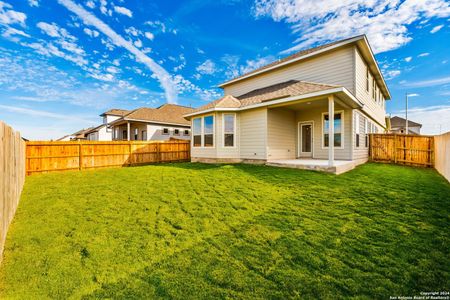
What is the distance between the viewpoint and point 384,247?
10.7 ft

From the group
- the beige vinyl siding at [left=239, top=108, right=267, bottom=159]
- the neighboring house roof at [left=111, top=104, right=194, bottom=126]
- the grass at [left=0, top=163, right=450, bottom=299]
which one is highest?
the neighboring house roof at [left=111, top=104, right=194, bottom=126]

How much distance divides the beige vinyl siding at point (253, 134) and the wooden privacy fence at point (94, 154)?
6097 mm

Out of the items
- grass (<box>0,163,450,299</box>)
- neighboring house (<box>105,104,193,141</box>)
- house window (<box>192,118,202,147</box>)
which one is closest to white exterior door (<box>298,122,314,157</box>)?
grass (<box>0,163,450,299</box>)

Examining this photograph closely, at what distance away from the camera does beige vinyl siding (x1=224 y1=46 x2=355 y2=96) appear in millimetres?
10438

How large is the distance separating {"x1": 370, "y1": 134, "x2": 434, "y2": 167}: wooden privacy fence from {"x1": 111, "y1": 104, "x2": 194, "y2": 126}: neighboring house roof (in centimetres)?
1798

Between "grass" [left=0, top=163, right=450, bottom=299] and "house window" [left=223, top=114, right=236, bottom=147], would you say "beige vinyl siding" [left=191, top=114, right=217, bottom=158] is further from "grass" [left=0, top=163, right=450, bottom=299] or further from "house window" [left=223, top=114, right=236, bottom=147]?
"grass" [left=0, top=163, right=450, bottom=299]

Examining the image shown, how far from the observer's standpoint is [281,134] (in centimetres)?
1141

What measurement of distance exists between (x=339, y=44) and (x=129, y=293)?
12946 mm

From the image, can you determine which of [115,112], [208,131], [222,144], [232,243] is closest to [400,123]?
[222,144]

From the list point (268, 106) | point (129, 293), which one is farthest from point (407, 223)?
point (268, 106)

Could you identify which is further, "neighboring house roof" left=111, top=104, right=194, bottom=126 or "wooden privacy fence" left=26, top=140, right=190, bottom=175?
"neighboring house roof" left=111, top=104, right=194, bottom=126

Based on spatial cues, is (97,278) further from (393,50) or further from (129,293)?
(393,50)

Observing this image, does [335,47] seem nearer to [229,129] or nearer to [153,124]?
[229,129]

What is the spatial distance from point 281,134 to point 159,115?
14.9 m
